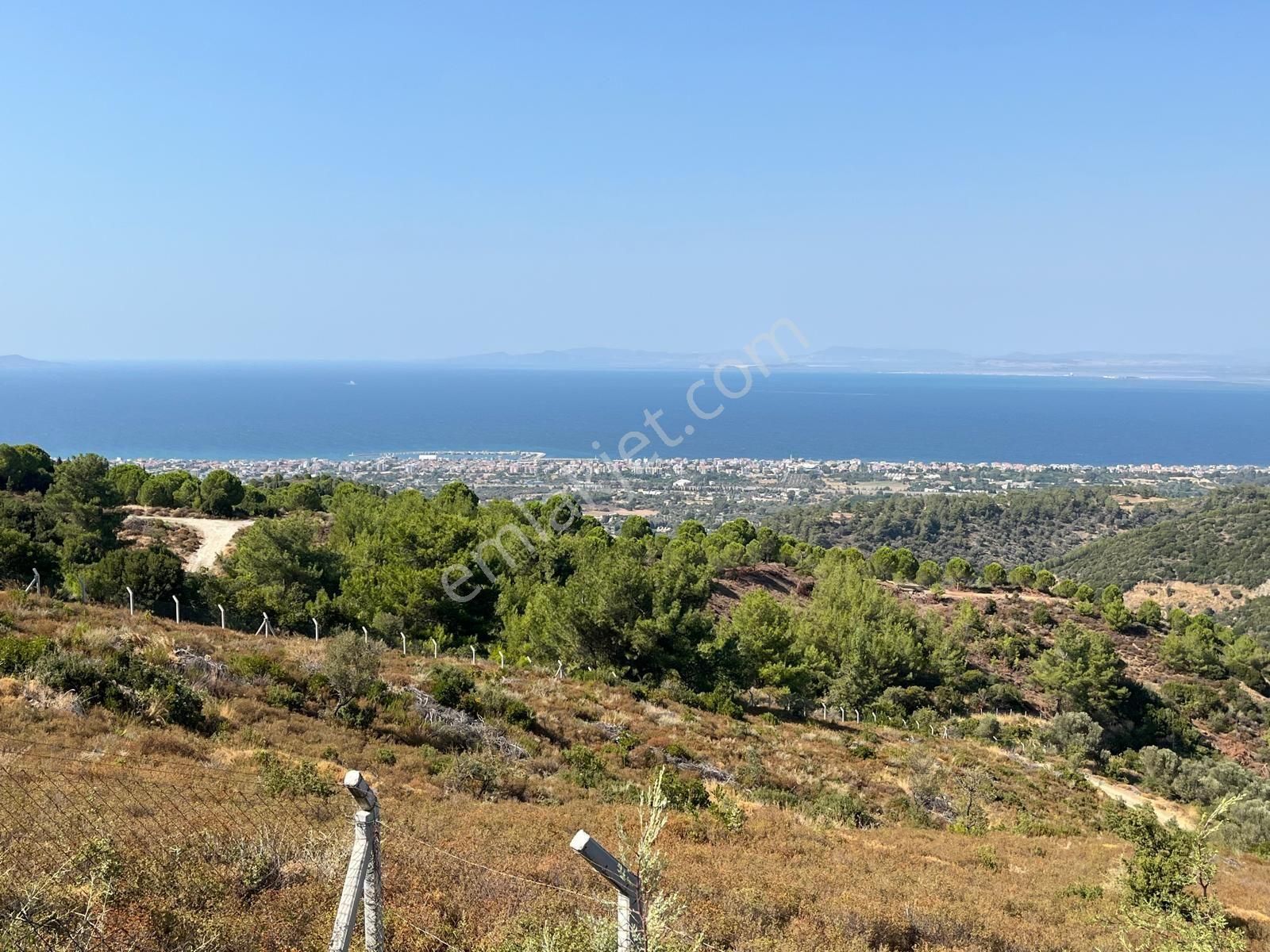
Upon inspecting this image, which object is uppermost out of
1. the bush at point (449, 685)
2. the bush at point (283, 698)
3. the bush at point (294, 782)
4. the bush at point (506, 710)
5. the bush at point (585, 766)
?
the bush at point (294, 782)

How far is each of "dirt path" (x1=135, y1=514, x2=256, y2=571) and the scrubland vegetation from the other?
2.12 meters

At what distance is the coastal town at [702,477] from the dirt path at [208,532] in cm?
3432

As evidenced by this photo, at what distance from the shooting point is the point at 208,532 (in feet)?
107

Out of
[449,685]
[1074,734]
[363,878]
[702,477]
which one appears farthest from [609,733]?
[702,477]

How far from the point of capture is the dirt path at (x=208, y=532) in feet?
93.8

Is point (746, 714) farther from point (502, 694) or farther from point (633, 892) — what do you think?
point (633, 892)

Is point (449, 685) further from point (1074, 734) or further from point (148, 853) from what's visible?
point (1074, 734)

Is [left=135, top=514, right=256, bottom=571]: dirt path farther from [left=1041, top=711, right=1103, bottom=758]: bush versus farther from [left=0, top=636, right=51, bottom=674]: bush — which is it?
[left=1041, top=711, right=1103, bottom=758]: bush

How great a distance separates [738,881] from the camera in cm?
659

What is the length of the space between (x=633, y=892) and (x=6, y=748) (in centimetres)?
694

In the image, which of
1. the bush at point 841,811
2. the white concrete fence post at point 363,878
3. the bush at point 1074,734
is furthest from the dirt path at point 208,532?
the bush at point 1074,734

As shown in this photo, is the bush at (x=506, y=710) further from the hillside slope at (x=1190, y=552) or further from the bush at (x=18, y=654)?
the hillside slope at (x=1190, y=552)

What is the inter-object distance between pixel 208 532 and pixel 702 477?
87787mm

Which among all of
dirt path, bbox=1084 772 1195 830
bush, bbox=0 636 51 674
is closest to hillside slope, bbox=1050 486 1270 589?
dirt path, bbox=1084 772 1195 830
